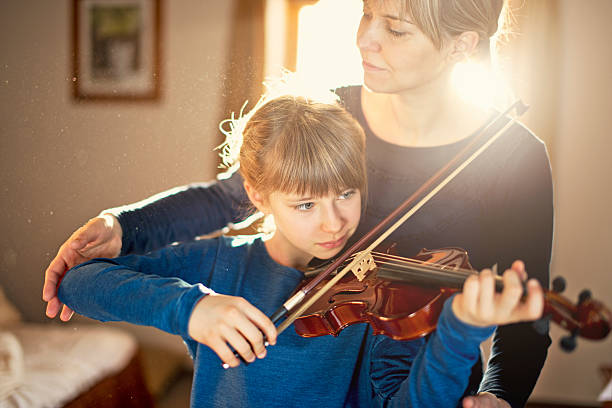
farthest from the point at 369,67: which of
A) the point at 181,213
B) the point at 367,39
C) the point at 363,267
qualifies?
the point at 181,213

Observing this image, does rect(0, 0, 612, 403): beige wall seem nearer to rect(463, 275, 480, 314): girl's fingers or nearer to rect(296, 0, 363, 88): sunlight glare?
rect(296, 0, 363, 88): sunlight glare

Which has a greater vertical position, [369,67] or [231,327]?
[369,67]

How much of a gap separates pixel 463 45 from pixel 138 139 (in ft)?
1.73

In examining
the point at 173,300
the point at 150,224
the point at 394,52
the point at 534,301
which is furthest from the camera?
the point at 150,224

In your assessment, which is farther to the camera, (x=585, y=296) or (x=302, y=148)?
(x=302, y=148)

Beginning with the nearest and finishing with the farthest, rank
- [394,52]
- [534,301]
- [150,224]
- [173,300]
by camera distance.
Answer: [534,301]
[173,300]
[394,52]
[150,224]

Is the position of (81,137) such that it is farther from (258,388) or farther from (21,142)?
(258,388)

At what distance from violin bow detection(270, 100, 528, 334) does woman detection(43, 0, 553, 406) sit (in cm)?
2

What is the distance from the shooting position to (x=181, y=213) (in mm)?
827

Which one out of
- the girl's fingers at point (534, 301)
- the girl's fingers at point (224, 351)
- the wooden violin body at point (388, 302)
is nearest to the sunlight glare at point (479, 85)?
the wooden violin body at point (388, 302)

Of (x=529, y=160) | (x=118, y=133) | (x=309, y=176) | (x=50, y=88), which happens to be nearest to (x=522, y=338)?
(x=529, y=160)

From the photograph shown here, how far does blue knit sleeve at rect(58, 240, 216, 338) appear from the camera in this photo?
56 cm

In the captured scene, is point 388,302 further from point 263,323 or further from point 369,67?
point 369,67

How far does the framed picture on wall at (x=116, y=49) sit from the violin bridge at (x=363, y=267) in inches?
18.5
